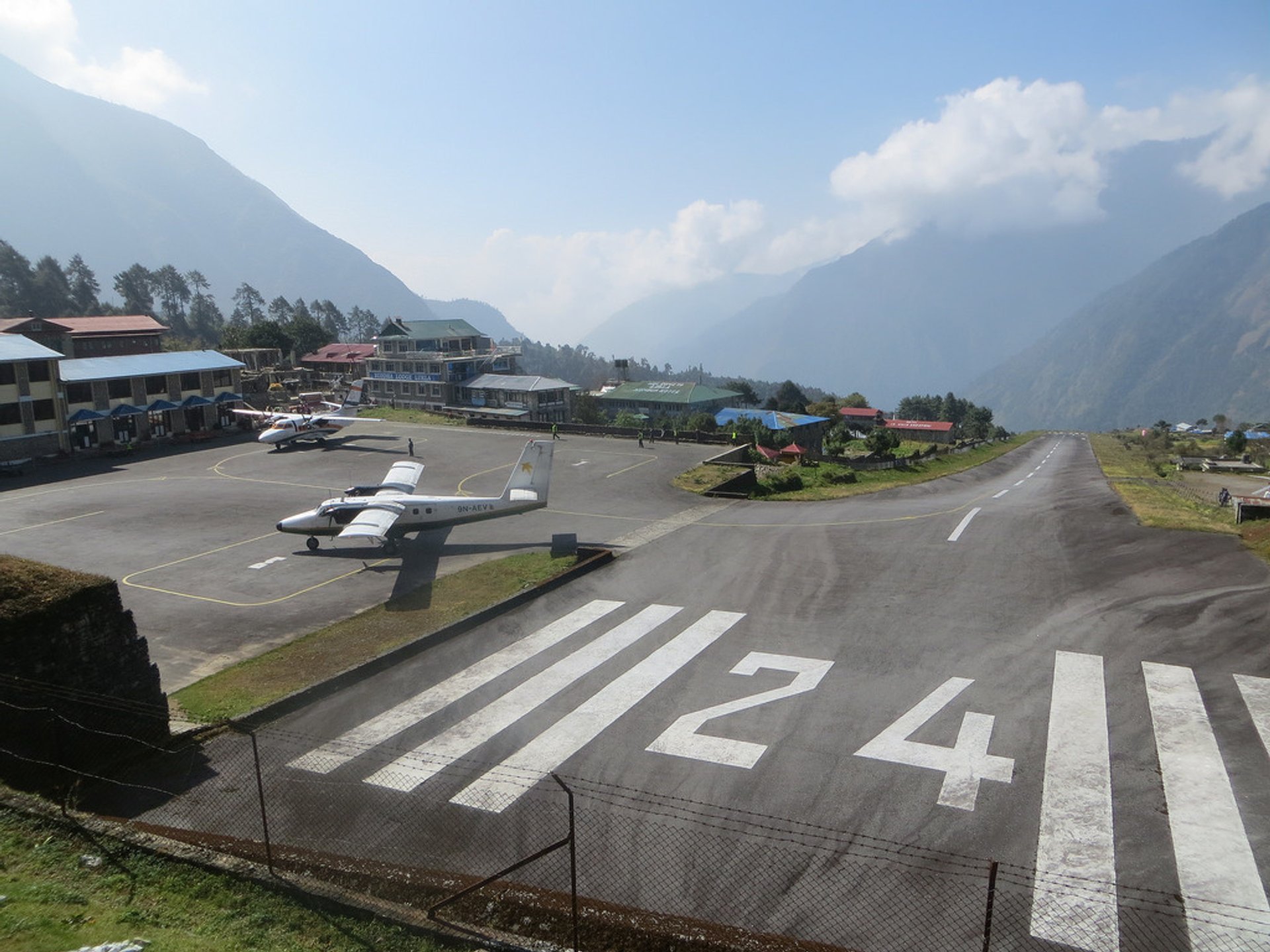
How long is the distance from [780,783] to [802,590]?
1253 cm

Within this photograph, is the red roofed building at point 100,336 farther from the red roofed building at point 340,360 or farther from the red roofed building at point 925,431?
the red roofed building at point 925,431

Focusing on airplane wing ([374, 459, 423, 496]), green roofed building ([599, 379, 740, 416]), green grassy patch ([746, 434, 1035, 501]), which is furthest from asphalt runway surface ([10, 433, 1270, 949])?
green roofed building ([599, 379, 740, 416])

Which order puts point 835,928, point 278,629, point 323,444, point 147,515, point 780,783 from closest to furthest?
point 835,928, point 780,783, point 278,629, point 147,515, point 323,444

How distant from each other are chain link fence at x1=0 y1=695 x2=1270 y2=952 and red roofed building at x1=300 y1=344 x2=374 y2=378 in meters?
119

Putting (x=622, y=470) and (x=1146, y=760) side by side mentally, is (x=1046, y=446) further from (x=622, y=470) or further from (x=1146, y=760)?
(x=1146, y=760)

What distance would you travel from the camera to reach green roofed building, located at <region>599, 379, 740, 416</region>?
114 metres

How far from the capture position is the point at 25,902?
1077 cm

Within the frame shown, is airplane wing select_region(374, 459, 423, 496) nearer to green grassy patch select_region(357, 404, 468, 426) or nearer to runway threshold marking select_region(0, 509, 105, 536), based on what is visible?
runway threshold marking select_region(0, 509, 105, 536)

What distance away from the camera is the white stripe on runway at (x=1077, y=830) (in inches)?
460

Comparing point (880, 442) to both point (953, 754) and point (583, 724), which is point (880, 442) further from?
point (583, 724)

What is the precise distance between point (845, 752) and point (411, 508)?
23.3 metres

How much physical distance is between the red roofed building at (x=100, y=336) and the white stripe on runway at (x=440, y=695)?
76490mm

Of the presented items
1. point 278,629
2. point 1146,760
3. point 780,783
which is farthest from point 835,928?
point 278,629

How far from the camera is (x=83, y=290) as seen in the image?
18800 centimetres
